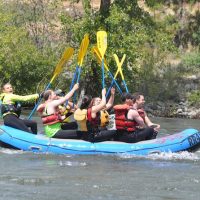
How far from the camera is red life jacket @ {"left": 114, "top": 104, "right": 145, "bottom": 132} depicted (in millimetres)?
9852

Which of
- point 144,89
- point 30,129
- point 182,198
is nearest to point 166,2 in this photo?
point 144,89

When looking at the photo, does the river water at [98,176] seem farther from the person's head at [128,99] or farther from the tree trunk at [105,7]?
the tree trunk at [105,7]

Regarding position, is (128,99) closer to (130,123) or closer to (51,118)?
(130,123)

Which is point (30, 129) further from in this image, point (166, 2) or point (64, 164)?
point (166, 2)

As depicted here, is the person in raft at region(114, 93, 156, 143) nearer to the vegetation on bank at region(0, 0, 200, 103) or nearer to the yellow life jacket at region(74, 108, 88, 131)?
the yellow life jacket at region(74, 108, 88, 131)

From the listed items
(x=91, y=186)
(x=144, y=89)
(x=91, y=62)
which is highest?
(x=91, y=186)

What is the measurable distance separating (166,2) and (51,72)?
8.71 m

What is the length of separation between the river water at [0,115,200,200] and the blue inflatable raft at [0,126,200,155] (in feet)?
0.45

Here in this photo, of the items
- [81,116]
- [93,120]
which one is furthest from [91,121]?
[81,116]

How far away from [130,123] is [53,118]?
1265 mm

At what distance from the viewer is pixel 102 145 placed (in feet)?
32.3

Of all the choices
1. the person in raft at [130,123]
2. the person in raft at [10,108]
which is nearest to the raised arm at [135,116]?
the person in raft at [130,123]

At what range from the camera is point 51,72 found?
2333cm

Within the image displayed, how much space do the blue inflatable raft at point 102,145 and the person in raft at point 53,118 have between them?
0.19 m
